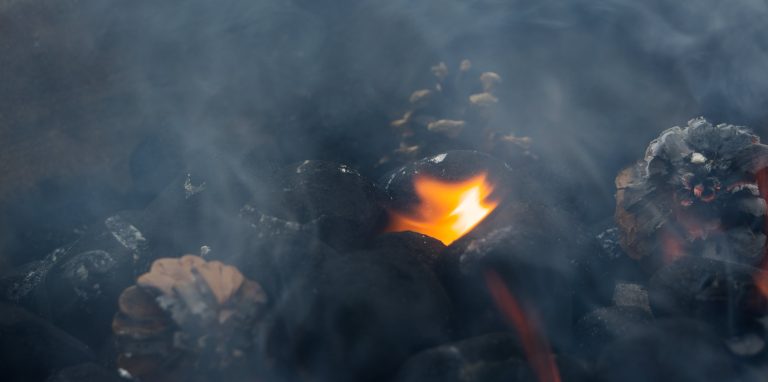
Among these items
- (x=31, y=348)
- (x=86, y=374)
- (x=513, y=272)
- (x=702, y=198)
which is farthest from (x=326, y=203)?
(x=702, y=198)

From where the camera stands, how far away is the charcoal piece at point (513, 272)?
142 inches

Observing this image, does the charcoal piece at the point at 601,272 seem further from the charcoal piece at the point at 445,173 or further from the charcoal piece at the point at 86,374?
the charcoal piece at the point at 86,374

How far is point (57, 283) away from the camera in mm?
4504

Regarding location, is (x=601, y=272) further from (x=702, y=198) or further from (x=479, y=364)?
(x=479, y=364)

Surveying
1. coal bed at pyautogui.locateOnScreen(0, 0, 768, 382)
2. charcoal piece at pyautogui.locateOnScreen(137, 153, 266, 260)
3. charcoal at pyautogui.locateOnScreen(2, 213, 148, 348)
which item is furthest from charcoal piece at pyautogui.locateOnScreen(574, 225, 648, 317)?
charcoal at pyautogui.locateOnScreen(2, 213, 148, 348)

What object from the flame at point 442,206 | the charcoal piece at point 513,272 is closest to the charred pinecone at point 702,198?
the charcoal piece at point 513,272

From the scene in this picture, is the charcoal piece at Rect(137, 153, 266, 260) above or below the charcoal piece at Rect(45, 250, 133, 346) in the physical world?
above

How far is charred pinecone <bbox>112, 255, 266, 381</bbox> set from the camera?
10.8 feet

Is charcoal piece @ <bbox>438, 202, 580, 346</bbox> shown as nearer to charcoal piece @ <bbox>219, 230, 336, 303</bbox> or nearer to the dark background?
charcoal piece @ <bbox>219, 230, 336, 303</bbox>

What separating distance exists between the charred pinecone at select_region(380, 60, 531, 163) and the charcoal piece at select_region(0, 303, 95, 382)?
11.9 feet

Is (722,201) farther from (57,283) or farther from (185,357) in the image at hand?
(57,283)

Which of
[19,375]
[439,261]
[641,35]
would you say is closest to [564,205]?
[439,261]

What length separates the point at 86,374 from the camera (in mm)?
3508

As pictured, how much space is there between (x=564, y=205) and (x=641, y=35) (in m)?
2.37
